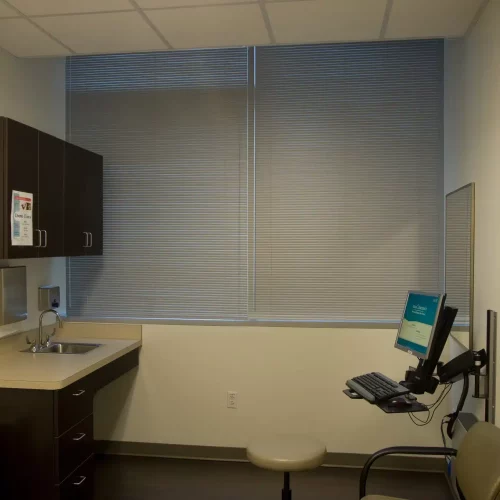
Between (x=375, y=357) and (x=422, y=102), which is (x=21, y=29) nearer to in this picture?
(x=422, y=102)

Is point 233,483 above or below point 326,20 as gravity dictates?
below

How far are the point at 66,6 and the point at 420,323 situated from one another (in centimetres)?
239

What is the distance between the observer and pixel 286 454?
2.45m

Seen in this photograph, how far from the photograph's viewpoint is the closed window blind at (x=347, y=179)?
3598mm

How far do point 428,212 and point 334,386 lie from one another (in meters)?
1.36

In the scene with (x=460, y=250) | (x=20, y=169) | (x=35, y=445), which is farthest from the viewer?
(x=460, y=250)

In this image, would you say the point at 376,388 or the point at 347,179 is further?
the point at 347,179

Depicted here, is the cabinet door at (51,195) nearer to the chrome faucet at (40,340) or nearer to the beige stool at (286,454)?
the chrome faucet at (40,340)

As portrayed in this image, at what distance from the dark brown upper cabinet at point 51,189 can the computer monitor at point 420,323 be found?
2.08 metres

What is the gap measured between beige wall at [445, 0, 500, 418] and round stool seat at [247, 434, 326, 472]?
0.85 meters

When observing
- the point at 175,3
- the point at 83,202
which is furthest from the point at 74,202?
the point at 175,3

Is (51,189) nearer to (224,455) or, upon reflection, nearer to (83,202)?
(83,202)

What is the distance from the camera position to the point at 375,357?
139 inches

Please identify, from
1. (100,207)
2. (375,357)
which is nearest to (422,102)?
(375,357)
